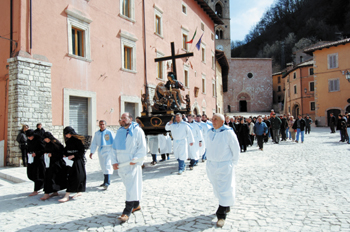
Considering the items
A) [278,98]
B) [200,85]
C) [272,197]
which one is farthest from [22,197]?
[278,98]

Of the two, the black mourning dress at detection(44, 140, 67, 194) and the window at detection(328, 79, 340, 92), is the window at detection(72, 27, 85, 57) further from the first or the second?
the window at detection(328, 79, 340, 92)

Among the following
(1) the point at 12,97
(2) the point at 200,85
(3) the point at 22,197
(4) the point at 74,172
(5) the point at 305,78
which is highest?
(5) the point at 305,78

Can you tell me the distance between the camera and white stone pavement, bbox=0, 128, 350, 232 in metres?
4.17

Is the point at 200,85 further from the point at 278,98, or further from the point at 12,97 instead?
the point at 278,98

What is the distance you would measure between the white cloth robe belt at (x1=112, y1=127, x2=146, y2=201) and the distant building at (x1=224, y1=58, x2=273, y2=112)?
47813 mm

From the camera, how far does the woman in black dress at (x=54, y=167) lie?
5.97m

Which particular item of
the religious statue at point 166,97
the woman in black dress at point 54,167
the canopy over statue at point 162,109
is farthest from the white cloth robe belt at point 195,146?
the woman in black dress at point 54,167

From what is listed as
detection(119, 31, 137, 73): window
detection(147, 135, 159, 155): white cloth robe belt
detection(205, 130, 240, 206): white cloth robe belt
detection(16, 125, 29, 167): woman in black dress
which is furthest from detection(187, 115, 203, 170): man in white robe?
detection(119, 31, 137, 73): window

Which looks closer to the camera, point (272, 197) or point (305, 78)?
point (272, 197)

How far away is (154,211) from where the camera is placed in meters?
4.87

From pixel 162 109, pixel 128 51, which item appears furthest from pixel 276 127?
pixel 128 51

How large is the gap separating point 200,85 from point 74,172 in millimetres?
23110

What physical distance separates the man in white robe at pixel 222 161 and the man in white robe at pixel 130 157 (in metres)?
1.24

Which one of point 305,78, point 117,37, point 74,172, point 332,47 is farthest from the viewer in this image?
point 305,78
